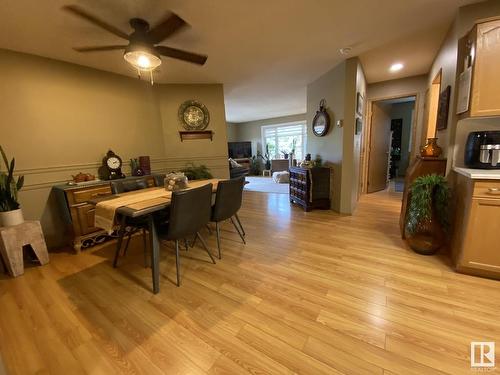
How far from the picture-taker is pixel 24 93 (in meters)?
2.42

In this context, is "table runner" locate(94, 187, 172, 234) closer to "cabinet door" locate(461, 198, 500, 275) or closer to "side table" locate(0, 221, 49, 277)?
"side table" locate(0, 221, 49, 277)

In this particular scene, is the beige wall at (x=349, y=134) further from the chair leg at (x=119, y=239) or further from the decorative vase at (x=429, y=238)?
the chair leg at (x=119, y=239)

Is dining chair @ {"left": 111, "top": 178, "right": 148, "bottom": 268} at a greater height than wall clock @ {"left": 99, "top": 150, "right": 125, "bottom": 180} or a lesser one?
lesser

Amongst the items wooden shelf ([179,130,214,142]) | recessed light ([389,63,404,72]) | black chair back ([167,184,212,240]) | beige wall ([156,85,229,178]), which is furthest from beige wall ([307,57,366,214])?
black chair back ([167,184,212,240])

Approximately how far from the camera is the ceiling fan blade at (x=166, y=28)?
1.59 metres

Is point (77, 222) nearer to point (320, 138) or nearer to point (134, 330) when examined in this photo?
point (134, 330)

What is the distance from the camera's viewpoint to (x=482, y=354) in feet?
3.77

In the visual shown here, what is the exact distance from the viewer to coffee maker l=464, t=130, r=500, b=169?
177 centimetres

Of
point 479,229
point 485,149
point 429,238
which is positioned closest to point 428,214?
point 429,238

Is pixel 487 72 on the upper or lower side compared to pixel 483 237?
upper

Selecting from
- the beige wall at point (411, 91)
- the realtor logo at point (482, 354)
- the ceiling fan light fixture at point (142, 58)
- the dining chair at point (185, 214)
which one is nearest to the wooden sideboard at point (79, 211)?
the dining chair at point (185, 214)

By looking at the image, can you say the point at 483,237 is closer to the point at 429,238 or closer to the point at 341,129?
the point at 429,238

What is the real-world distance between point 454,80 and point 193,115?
A: 11.9 ft

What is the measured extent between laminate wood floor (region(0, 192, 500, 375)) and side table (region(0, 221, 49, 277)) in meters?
0.15
